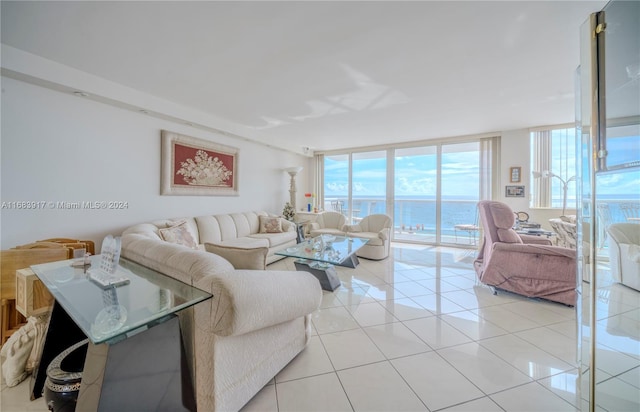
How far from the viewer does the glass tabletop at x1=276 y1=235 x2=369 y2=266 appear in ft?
9.15

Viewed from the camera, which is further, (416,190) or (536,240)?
Answer: (416,190)

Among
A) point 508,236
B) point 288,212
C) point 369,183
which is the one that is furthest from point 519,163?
point 288,212

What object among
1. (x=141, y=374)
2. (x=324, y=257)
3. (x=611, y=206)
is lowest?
(x=141, y=374)

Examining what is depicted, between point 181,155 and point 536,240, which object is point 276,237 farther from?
point 536,240

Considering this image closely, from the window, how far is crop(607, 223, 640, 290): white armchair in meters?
4.05

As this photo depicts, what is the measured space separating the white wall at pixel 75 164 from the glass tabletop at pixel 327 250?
79.8 inches

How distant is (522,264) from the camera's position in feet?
8.86

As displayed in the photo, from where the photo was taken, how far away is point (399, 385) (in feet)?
4.86

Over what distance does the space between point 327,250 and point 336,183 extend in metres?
3.92

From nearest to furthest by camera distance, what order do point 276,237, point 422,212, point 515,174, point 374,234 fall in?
point 276,237 → point 374,234 → point 515,174 → point 422,212

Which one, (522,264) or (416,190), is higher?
(416,190)

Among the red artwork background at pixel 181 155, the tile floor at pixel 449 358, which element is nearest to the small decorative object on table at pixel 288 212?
the red artwork background at pixel 181 155

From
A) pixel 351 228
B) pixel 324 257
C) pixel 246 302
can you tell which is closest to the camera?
pixel 246 302

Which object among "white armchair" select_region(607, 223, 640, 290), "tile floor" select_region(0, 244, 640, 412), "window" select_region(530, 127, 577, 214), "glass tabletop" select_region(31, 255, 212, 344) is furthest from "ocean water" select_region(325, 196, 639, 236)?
"glass tabletop" select_region(31, 255, 212, 344)
